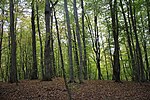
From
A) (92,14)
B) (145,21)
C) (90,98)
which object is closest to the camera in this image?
(90,98)

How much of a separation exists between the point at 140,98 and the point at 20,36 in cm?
2405

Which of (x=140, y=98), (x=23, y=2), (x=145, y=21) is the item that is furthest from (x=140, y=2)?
(x=23, y=2)

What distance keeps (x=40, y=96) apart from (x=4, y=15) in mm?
15736

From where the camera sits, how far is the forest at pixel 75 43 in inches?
406

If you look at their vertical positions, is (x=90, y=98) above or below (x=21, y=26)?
below

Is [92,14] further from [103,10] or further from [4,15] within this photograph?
[4,15]

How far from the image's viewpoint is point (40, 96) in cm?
943

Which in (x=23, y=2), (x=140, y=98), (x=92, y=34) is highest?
(x=23, y=2)

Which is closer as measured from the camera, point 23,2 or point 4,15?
point 23,2

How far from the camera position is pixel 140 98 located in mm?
9531

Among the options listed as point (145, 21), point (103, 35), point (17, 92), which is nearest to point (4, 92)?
point (17, 92)

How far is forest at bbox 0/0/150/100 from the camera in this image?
10320mm

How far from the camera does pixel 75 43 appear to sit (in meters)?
24.2

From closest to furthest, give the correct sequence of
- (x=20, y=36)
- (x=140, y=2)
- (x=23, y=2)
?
(x=140, y=2) < (x=23, y=2) < (x=20, y=36)
